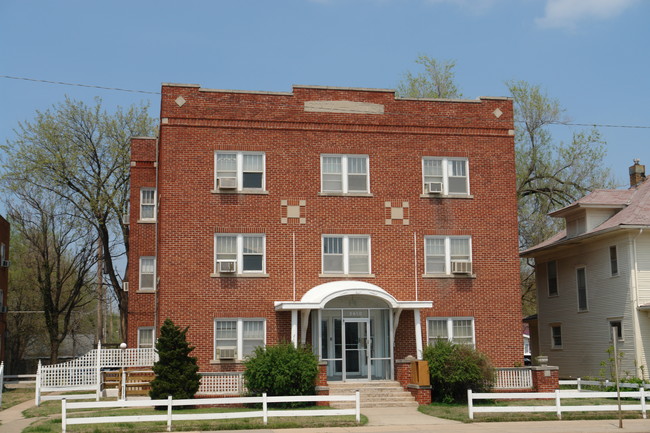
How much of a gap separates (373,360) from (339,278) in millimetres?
3128

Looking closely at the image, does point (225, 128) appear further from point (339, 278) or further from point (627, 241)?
point (627, 241)

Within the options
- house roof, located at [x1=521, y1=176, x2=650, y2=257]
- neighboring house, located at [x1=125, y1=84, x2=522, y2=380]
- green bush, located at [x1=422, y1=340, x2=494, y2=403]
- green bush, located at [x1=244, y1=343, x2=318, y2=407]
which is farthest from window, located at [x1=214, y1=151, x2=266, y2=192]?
house roof, located at [x1=521, y1=176, x2=650, y2=257]

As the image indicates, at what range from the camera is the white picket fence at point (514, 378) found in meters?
27.3

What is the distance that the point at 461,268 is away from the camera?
94.6 ft

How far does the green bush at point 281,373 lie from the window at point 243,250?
153 inches

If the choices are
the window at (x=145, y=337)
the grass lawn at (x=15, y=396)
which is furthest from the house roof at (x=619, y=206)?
the grass lawn at (x=15, y=396)

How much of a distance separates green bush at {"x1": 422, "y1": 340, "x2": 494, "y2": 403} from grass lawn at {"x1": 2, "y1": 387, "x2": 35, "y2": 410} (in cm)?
1530

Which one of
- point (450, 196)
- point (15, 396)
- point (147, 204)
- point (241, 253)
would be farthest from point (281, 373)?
point (15, 396)

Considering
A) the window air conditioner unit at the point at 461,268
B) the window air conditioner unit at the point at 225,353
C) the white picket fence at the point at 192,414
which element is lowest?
the white picket fence at the point at 192,414

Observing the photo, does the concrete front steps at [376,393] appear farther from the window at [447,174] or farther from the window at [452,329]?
the window at [447,174]

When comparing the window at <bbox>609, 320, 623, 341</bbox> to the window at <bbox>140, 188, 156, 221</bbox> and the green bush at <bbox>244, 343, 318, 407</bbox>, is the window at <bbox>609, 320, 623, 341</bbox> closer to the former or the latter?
the green bush at <bbox>244, 343, 318, 407</bbox>

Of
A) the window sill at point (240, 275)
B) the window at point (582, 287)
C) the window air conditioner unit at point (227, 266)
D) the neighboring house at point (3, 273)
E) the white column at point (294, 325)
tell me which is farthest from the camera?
the neighboring house at point (3, 273)

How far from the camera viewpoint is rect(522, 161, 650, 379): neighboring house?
29875mm

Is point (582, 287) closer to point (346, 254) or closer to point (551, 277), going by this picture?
point (551, 277)
